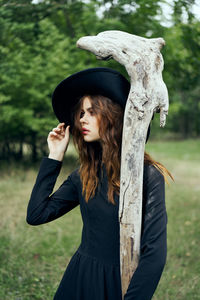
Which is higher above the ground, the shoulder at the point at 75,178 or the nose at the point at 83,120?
the nose at the point at 83,120

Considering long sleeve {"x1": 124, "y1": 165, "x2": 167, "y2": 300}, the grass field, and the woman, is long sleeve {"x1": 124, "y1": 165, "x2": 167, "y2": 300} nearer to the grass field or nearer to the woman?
the woman

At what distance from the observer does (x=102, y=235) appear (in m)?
1.82

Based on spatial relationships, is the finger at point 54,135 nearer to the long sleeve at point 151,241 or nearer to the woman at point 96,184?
the woman at point 96,184

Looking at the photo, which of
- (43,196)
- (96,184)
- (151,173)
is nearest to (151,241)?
(151,173)

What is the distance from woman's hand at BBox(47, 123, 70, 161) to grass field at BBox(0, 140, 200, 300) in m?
2.31

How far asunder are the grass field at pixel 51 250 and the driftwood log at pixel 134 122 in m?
2.39

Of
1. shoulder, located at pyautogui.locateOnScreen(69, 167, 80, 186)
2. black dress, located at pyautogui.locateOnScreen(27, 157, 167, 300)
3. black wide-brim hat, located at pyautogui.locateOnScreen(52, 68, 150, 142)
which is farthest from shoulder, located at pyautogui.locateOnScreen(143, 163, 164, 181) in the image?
shoulder, located at pyautogui.locateOnScreen(69, 167, 80, 186)

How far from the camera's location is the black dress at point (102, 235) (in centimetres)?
152

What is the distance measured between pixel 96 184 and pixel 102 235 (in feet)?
0.92

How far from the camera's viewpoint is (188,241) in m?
5.63

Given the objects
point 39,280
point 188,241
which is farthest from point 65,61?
point 39,280

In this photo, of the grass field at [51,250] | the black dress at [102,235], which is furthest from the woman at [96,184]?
the grass field at [51,250]

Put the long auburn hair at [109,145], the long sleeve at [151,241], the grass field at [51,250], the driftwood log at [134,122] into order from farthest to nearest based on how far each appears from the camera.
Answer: the grass field at [51,250] → the long auburn hair at [109,145] → the driftwood log at [134,122] → the long sleeve at [151,241]

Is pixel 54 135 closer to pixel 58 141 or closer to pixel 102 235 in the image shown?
pixel 58 141
